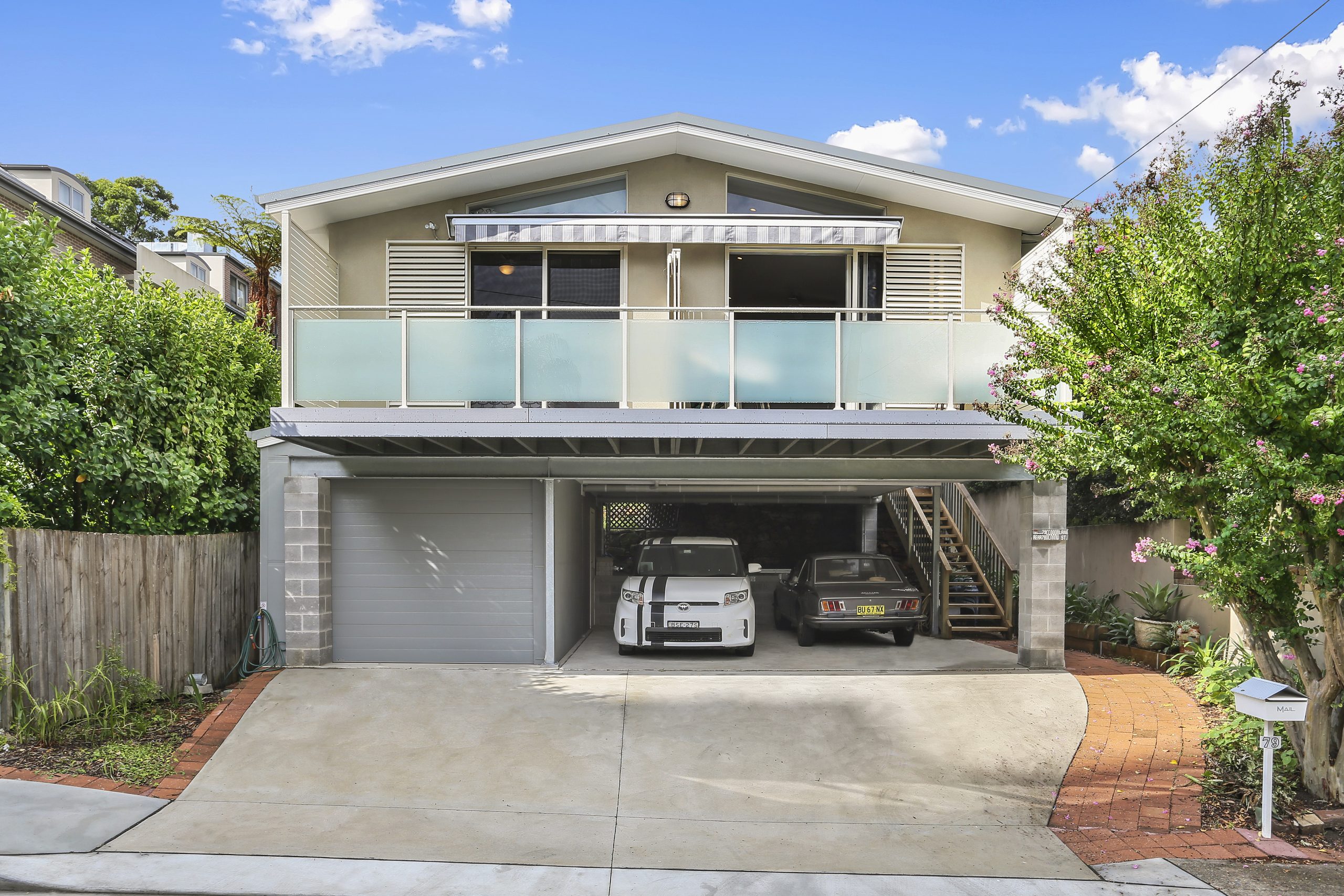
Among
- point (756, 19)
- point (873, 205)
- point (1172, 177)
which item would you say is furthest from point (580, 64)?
point (1172, 177)

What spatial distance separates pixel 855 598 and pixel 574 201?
6460 millimetres

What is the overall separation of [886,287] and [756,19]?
4.41m

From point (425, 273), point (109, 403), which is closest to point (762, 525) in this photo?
point (425, 273)

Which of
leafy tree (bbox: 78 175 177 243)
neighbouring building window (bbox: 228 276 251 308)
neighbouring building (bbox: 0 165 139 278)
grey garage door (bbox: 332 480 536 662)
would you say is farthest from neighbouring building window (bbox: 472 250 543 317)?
leafy tree (bbox: 78 175 177 243)

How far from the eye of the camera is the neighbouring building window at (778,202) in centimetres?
1190

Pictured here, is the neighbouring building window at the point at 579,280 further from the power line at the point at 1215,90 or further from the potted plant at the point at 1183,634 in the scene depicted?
the potted plant at the point at 1183,634

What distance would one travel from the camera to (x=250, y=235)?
1948 centimetres

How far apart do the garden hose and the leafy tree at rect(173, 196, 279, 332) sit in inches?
432

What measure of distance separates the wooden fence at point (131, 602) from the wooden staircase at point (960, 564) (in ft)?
30.4

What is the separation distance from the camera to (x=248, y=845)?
5625 millimetres

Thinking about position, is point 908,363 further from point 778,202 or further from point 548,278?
point 548,278

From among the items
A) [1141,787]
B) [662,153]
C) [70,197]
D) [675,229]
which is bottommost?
[1141,787]

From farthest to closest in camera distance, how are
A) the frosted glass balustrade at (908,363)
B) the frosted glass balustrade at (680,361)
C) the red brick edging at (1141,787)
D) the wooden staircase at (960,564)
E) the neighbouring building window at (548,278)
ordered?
the wooden staircase at (960,564)
the neighbouring building window at (548,278)
the frosted glass balustrade at (908,363)
the frosted glass balustrade at (680,361)
the red brick edging at (1141,787)

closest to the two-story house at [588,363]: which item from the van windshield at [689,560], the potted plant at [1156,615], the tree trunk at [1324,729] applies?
the van windshield at [689,560]
